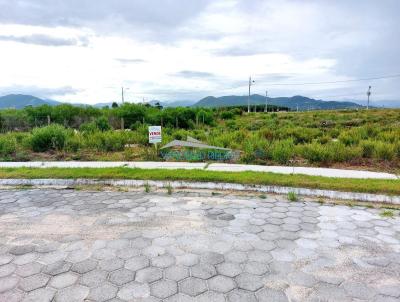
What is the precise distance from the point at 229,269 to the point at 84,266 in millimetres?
1438

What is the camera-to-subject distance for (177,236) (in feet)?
12.6

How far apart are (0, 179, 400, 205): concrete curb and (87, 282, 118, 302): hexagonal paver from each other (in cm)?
334

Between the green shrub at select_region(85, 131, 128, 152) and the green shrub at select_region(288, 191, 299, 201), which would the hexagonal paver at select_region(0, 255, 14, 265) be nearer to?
the green shrub at select_region(288, 191, 299, 201)

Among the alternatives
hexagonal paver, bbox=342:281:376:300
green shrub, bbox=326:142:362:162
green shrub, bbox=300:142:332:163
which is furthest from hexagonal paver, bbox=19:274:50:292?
green shrub, bbox=326:142:362:162

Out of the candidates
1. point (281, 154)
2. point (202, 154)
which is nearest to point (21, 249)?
point (202, 154)

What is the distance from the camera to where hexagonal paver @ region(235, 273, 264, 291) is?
279 centimetres

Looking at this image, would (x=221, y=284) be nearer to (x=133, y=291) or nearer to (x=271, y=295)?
(x=271, y=295)

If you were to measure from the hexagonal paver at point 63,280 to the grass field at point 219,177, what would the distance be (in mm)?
3443

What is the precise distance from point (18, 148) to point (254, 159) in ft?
25.5

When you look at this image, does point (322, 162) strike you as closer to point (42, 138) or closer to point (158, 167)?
point (158, 167)

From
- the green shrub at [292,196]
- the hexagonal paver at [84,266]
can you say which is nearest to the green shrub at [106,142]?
the green shrub at [292,196]

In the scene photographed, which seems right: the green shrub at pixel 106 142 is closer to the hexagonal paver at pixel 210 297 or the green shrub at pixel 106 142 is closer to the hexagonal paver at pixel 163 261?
the hexagonal paver at pixel 163 261

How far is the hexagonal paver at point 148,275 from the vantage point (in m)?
2.92

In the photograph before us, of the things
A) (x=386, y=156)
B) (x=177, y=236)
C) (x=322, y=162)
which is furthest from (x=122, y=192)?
(x=386, y=156)
